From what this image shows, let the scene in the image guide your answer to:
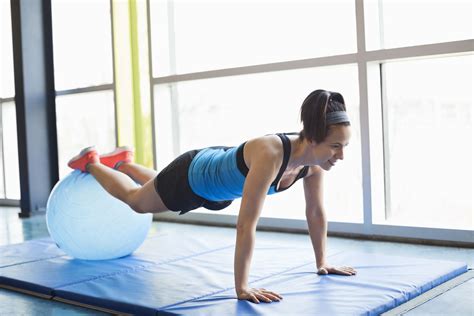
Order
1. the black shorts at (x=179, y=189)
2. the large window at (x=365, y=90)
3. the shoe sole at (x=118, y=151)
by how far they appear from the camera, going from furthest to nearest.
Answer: the large window at (x=365, y=90) < the shoe sole at (x=118, y=151) < the black shorts at (x=179, y=189)

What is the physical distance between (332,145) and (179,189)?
→ 0.86 metres

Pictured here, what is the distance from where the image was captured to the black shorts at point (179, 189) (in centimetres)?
310

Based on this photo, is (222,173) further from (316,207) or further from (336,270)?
(336,270)

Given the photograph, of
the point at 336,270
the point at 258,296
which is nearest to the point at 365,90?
the point at 336,270

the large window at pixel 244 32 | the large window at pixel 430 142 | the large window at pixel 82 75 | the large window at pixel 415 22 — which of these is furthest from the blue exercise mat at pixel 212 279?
the large window at pixel 82 75

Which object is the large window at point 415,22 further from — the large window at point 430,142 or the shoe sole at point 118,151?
the shoe sole at point 118,151

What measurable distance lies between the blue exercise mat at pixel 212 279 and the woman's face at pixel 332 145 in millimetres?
616

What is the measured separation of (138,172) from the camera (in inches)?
147

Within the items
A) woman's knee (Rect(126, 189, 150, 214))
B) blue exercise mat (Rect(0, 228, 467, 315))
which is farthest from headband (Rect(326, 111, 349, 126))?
woman's knee (Rect(126, 189, 150, 214))

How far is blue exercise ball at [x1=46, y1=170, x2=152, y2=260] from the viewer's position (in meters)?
3.61

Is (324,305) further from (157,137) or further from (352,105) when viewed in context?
(157,137)

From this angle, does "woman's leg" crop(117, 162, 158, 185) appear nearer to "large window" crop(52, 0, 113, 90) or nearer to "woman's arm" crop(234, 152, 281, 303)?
"woman's arm" crop(234, 152, 281, 303)

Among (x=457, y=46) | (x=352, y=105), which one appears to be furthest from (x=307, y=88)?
(x=457, y=46)

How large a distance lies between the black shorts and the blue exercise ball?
57cm
